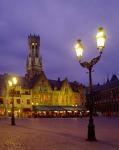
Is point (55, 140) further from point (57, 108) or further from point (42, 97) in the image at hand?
point (42, 97)

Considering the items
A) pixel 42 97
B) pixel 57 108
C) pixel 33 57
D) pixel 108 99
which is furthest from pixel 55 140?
pixel 33 57

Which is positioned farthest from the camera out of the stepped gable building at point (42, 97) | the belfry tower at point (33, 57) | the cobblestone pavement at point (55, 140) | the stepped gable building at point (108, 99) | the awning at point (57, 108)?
the belfry tower at point (33, 57)

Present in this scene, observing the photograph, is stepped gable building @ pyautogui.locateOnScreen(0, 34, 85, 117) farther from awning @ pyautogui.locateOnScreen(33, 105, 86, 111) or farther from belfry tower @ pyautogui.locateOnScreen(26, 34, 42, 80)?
belfry tower @ pyautogui.locateOnScreen(26, 34, 42, 80)

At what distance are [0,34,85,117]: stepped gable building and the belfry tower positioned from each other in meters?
7.06

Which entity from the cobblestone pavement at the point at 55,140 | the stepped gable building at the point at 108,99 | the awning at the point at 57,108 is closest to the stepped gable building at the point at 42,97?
the awning at the point at 57,108

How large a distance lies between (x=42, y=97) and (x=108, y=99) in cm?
2088

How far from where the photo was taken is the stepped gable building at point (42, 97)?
307ft

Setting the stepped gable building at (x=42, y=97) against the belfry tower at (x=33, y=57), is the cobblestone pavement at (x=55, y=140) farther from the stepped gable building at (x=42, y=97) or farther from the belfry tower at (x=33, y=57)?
the belfry tower at (x=33, y=57)

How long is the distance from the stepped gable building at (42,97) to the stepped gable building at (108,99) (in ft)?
22.9

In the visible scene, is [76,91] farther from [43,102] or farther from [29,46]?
[29,46]

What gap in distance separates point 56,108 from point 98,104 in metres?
20.1

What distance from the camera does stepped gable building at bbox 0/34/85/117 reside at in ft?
307

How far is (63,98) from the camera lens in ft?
Answer: 335

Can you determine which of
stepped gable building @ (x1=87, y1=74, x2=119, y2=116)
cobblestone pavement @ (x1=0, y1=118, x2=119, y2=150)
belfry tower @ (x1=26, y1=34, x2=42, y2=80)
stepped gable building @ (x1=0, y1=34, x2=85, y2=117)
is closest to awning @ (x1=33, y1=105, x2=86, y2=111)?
stepped gable building @ (x1=0, y1=34, x2=85, y2=117)
